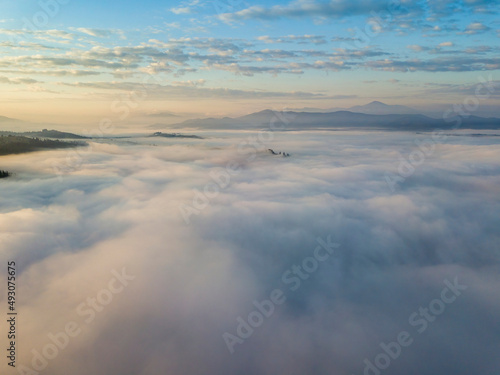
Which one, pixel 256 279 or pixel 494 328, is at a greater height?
pixel 256 279

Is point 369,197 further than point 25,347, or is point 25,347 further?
point 369,197

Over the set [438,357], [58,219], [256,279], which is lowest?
[438,357]

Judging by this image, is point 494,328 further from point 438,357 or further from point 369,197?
point 369,197

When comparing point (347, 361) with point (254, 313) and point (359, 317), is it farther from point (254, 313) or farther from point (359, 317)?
point (254, 313)

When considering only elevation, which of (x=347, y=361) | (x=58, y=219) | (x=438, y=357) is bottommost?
(x=438, y=357)

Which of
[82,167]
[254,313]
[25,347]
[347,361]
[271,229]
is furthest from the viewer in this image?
[82,167]

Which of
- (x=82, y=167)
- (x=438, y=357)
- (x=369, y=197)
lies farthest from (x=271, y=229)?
(x=82, y=167)

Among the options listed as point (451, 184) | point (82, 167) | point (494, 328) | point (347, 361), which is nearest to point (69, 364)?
point (347, 361)

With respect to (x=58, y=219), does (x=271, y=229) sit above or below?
below

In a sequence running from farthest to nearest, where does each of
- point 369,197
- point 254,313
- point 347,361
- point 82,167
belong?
point 82,167 → point 369,197 → point 254,313 → point 347,361
